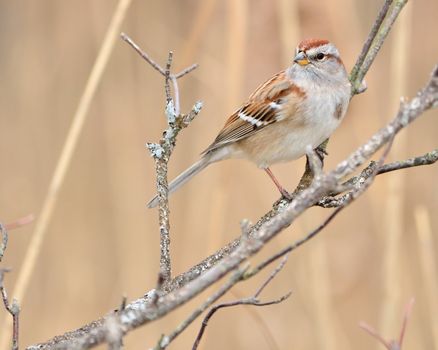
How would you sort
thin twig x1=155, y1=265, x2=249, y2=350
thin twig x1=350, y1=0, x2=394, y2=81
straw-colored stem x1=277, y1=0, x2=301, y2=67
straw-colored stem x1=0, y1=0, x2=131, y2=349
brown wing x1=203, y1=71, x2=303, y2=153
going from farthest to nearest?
brown wing x1=203, y1=71, x2=303, y2=153 → straw-colored stem x1=277, y1=0, x2=301, y2=67 → straw-colored stem x1=0, y1=0, x2=131, y2=349 → thin twig x1=350, y1=0, x2=394, y2=81 → thin twig x1=155, y1=265, x2=249, y2=350

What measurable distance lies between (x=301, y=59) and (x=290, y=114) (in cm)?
15

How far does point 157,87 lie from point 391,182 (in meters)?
1.76

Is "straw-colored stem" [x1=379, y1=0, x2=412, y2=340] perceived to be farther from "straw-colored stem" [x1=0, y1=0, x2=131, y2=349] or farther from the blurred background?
"straw-colored stem" [x1=0, y1=0, x2=131, y2=349]

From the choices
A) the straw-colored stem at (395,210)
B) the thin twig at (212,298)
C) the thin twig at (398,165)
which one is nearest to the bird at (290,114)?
the straw-colored stem at (395,210)

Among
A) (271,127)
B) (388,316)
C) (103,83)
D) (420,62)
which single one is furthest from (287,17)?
(420,62)

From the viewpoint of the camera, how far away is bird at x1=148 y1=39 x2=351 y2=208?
2045 millimetres

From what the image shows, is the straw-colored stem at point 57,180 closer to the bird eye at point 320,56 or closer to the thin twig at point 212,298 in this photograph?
the bird eye at point 320,56

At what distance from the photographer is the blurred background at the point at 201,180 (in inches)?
81.7

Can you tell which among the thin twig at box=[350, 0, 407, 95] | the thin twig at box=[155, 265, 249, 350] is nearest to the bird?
the thin twig at box=[350, 0, 407, 95]

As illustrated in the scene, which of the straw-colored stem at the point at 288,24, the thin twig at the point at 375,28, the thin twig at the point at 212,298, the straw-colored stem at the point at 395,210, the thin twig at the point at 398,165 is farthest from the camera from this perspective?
the straw-colored stem at the point at 288,24

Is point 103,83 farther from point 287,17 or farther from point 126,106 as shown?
point 287,17

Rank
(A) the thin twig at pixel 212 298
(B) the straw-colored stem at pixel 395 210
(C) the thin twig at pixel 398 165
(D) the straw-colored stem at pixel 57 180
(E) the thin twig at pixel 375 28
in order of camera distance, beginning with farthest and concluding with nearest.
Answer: (B) the straw-colored stem at pixel 395 210
(D) the straw-colored stem at pixel 57 180
(E) the thin twig at pixel 375 28
(C) the thin twig at pixel 398 165
(A) the thin twig at pixel 212 298

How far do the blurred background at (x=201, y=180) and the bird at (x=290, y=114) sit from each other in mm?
79

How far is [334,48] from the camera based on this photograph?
2.15 metres
